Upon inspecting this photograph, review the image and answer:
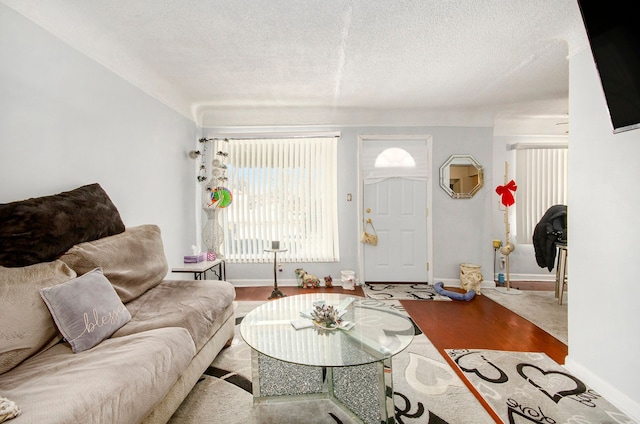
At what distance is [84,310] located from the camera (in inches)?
55.0

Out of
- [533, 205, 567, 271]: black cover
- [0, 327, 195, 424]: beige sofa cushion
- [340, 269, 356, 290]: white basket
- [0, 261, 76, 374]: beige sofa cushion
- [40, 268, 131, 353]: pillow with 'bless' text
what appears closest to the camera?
[0, 327, 195, 424]: beige sofa cushion

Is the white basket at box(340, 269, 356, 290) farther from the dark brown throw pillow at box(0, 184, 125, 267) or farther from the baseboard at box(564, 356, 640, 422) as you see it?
the dark brown throw pillow at box(0, 184, 125, 267)

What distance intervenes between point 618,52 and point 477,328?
2.27 meters

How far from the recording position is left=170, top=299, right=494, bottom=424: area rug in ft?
4.93

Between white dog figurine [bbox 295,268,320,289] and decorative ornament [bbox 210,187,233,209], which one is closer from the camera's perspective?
decorative ornament [bbox 210,187,233,209]

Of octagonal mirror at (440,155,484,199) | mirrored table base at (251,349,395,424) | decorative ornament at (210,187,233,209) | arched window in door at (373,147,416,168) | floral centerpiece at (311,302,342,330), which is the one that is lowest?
mirrored table base at (251,349,395,424)

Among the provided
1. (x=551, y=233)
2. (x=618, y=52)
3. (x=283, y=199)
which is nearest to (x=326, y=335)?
(x=618, y=52)

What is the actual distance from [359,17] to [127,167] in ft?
7.62

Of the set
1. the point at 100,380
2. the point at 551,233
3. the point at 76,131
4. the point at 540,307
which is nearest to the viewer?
the point at 100,380

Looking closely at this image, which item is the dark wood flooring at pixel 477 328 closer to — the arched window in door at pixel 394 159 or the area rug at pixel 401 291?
the area rug at pixel 401 291

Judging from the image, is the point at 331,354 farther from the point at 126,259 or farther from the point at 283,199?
the point at 283,199

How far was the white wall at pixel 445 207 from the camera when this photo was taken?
13.0ft

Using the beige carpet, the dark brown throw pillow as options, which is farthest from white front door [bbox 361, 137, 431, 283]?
the dark brown throw pillow

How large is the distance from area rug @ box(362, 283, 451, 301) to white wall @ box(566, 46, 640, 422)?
1.61m
